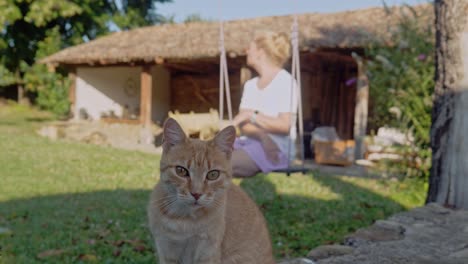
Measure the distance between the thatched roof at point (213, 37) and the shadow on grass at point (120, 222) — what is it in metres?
5.33

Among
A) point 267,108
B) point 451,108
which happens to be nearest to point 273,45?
point 267,108

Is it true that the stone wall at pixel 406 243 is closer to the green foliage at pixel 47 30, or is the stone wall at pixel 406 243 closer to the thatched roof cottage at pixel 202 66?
the thatched roof cottage at pixel 202 66

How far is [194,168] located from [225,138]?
10.5 inches

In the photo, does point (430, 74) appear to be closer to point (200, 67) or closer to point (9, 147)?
point (9, 147)

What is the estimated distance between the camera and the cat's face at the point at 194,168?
2051 millimetres

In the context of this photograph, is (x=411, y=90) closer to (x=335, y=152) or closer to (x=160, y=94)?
(x=335, y=152)

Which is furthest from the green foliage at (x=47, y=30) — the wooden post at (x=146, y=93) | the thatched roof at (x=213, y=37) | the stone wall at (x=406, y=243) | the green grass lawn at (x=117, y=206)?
the stone wall at (x=406, y=243)

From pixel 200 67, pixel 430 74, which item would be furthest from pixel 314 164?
pixel 200 67

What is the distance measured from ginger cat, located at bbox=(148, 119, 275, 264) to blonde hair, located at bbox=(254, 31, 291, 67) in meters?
2.02

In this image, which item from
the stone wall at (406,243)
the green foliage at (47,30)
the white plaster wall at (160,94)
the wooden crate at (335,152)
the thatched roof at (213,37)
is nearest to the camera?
the stone wall at (406,243)

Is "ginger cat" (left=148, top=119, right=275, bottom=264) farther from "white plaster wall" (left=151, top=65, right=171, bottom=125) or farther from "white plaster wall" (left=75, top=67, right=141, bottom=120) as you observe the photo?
"white plaster wall" (left=75, top=67, right=141, bottom=120)

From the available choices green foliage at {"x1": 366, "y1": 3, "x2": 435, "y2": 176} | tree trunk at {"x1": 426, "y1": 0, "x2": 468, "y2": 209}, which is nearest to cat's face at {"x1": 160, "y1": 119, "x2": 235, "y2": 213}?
tree trunk at {"x1": 426, "y1": 0, "x2": 468, "y2": 209}

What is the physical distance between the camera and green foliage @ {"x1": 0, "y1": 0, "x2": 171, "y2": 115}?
22.0 m

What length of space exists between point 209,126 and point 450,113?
8.64 meters
